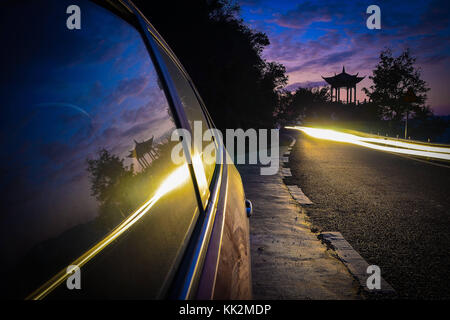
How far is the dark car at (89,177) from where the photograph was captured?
0.50 m

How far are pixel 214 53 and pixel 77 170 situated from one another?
21987 mm

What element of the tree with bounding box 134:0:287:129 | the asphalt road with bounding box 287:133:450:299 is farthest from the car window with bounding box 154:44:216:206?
the tree with bounding box 134:0:287:129

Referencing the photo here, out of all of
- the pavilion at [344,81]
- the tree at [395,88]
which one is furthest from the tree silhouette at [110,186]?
the pavilion at [344,81]

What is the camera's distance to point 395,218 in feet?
13.9

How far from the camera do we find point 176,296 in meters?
0.71

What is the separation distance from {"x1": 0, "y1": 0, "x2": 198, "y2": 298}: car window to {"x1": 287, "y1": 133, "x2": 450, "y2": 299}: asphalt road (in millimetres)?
2356

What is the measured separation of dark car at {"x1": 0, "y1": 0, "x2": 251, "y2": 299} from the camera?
0.50 m

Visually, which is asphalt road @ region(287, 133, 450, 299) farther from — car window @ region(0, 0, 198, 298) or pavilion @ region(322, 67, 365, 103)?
pavilion @ region(322, 67, 365, 103)

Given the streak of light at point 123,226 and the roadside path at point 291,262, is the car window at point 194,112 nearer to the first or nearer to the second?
the streak of light at point 123,226

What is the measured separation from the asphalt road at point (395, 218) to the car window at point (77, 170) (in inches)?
92.8

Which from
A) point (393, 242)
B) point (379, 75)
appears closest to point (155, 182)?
point (393, 242)

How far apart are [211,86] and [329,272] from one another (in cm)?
1849

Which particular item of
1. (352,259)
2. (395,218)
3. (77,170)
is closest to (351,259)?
(352,259)

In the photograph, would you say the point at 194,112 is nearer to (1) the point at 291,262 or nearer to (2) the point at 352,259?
(1) the point at 291,262
